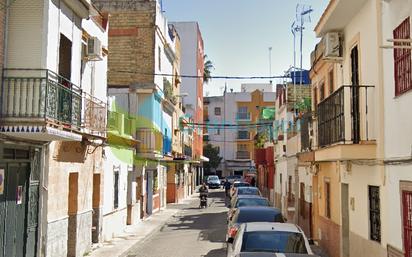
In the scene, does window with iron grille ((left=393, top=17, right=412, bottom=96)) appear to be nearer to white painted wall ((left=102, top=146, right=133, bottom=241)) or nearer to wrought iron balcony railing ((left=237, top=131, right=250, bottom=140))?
white painted wall ((left=102, top=146, right=133, bottom=241))

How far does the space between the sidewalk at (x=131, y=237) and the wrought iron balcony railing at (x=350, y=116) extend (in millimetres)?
7928

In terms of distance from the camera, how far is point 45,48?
1146 centimetres

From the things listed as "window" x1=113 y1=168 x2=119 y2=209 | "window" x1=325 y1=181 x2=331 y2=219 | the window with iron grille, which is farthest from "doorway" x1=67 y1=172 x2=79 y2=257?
the window with iron grille

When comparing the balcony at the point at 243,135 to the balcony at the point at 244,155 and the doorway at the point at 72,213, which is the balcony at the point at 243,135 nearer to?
the balcony at the point at 244,155

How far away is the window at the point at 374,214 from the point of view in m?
11.1

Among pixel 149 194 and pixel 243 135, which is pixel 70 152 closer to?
pixel 149 194

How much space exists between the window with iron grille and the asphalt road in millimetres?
9234

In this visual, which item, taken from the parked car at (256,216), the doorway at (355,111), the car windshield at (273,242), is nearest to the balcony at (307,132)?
the parked car at (256,216)

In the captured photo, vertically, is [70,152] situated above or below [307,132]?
below

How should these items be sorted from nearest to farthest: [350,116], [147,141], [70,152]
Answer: [350,116], [70,152], [147,141]

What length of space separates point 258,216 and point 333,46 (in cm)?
517

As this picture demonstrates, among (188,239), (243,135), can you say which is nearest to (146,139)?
(188,239)

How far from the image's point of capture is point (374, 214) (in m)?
11.5

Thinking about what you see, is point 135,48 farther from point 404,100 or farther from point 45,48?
point 404,100
